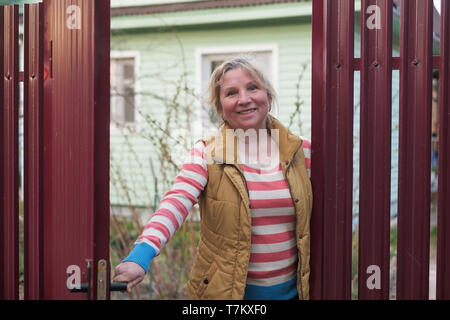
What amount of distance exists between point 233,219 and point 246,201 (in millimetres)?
96

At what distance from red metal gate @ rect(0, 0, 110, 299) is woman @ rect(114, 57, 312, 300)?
336 mm

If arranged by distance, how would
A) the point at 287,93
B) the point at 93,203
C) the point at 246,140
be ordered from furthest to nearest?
the point at 287,93, the point at 246,140, the point at 93,203

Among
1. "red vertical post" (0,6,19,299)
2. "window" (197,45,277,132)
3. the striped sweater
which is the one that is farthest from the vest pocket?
"window" (197,45,277,132)

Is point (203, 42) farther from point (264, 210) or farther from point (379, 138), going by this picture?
point (379, 138)

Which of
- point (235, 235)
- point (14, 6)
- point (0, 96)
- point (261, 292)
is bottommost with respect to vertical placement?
point (261, 292)

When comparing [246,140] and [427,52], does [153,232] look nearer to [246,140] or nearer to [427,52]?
[246,140]

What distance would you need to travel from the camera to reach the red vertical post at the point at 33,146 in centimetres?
196

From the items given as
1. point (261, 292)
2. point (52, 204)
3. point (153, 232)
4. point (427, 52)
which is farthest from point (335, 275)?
point (52, 204)

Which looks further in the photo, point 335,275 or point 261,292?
point 261,292

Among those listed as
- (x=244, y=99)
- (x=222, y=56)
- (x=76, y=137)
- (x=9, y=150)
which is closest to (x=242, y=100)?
(x=244, y=99)

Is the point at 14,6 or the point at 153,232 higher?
the point at 14,6
